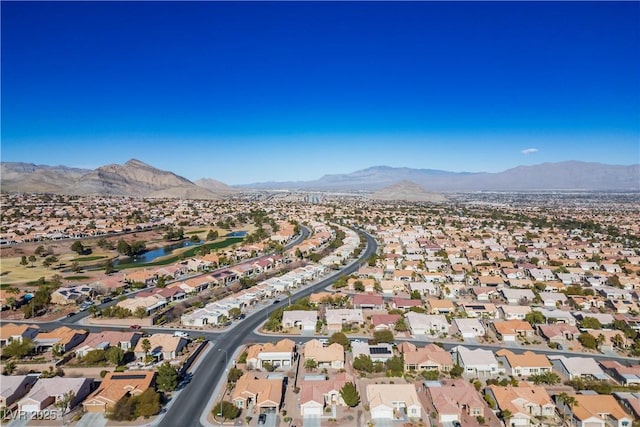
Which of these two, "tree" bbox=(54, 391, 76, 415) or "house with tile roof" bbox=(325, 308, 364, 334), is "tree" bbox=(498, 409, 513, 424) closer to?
"house with tile roof" bbox=(325, 308, 364, 334)

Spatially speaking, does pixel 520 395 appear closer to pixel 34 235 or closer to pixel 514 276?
pixel 514 276

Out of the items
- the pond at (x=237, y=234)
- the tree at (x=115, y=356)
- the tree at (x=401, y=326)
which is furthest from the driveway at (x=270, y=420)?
the pond at (x=237, y=234)

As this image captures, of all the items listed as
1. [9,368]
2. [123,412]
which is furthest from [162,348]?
[9,368]

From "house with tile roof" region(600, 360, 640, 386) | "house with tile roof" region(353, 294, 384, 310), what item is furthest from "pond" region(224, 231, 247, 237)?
"house with tile roof" region(600, 360, 640, 386)

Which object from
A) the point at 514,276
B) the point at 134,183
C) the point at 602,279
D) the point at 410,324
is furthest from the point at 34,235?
the point at 134,183

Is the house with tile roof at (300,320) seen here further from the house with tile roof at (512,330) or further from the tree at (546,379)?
the tree at (546,379)

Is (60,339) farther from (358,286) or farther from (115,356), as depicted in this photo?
(358,286)
